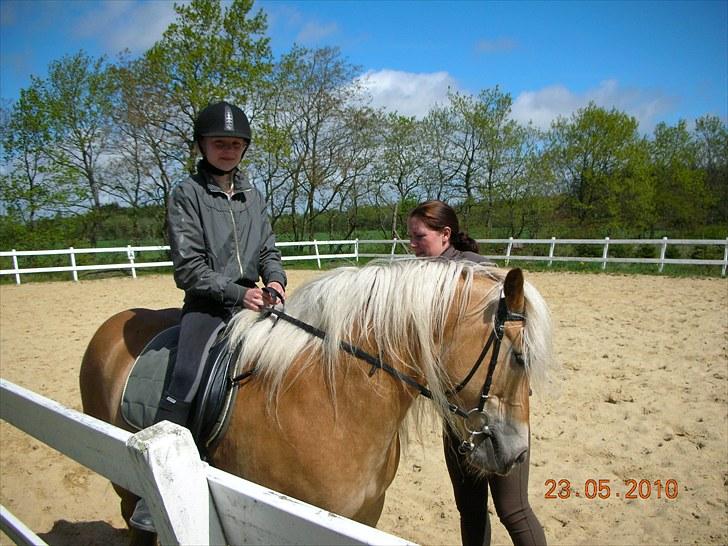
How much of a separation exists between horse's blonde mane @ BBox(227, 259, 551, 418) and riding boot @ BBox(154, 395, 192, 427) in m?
0.28

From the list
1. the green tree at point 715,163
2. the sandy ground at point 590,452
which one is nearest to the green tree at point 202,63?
the sandy ground at point 590,452

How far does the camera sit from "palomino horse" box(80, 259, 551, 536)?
5.67ft

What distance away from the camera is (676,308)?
9.13 metres

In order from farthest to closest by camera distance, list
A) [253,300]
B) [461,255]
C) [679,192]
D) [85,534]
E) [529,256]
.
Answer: [679,192] → [529,256] → [85,534] → [461,255] → [253,300]

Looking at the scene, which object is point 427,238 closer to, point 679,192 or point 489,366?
point 489,366

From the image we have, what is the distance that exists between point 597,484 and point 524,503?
6.64ft

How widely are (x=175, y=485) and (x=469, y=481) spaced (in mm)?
1657

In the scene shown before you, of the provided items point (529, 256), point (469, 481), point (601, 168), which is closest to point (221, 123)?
point (469, 481)

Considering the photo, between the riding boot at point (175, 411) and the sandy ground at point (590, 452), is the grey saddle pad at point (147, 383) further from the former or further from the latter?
the sandy ground at point (590, 452)

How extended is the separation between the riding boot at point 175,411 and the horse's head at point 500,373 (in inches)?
46.8

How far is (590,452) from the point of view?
163 inches

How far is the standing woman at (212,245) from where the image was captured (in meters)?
2.03
